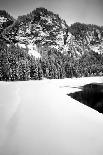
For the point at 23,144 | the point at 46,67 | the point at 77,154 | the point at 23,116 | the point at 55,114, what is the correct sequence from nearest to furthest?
the point at 77,154 → the point at 23,144 → the point at 23,116 → the point at 55,114 → the point at 46,67

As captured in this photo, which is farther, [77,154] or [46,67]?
[46,67]

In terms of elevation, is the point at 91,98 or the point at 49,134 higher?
the point at 49,134

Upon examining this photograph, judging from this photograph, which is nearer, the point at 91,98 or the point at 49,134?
the point at 49,134

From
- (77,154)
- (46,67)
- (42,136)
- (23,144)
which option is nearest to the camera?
(77,154)

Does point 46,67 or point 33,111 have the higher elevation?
point 46,67

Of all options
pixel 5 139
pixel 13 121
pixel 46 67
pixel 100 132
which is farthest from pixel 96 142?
pixel 46 67

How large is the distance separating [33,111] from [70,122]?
475 centimetres

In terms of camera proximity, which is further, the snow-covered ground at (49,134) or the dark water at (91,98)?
the dark water at (91,98)

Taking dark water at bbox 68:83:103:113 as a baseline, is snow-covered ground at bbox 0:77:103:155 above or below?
above

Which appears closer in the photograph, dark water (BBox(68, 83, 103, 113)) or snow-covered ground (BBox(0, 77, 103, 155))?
snow-covered ground (BBox(0, 77, 103, 155))

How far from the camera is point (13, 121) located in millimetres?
13914

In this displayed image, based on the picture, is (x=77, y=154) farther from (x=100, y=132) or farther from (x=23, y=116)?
(x=23, y=116)

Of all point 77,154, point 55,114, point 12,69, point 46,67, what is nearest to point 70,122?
point 55,114

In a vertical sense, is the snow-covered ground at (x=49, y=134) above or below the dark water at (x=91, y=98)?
above
